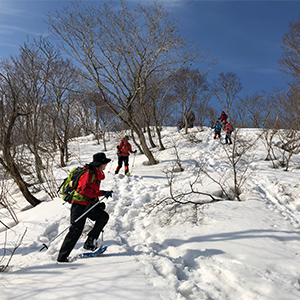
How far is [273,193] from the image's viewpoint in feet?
17.7

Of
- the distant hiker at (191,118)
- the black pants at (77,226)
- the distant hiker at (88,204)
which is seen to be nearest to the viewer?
the black pants at (77,226)

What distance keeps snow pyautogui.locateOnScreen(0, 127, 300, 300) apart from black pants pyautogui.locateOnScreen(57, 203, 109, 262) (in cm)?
20

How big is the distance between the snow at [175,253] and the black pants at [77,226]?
20cm

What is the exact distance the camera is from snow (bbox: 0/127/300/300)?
6.88 ft

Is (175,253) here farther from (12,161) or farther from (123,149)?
(12,161)

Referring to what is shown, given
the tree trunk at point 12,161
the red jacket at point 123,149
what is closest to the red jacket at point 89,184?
the tree trunk at point 12,161

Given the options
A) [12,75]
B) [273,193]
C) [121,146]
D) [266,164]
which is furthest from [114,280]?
[12,75]

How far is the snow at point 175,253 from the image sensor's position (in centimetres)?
210

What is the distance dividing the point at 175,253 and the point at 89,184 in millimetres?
1760

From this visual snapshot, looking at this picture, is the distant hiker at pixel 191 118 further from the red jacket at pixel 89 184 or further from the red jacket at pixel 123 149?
the red jacket at pixel 89 184

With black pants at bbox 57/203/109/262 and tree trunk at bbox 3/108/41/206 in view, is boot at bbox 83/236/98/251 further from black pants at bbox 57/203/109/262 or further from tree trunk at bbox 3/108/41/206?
tree trunk at bbox 3/108/41/206

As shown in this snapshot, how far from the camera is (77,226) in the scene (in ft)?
10.0

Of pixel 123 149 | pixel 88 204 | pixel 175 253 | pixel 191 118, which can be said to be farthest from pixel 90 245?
pixel 191 118

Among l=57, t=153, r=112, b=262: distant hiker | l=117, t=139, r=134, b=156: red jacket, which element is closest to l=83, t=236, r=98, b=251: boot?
A: l=57, t=153, r=112, b=262: distant hiker
